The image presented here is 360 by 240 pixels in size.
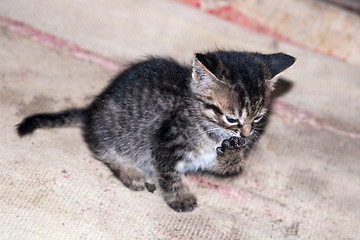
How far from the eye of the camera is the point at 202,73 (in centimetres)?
235

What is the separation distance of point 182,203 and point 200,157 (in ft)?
1.06

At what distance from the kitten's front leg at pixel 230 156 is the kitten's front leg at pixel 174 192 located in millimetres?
244

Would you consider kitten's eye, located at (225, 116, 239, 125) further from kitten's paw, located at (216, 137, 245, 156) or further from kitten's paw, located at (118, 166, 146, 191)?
kitten's paw, located at (118, 166, 146, 191)

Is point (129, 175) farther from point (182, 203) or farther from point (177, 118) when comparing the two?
point (177, 118)

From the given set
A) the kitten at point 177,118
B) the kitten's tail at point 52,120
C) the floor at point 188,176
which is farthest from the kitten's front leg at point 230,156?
the kitten's tail at point 52,120

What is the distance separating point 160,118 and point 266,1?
1856mm

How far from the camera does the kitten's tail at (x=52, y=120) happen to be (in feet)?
9.02

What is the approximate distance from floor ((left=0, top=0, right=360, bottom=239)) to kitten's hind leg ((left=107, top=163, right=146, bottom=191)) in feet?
0.14

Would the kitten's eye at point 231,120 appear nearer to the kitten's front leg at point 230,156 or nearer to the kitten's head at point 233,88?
the kitten's head at point 233,88

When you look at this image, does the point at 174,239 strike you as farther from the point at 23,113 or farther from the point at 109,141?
the point at 23,113

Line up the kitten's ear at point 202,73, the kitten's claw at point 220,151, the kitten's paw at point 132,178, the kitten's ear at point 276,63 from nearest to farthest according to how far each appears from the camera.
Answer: the kitten's ear at point 202,73, the kitten's ear at point 276,63, the kitten's claw at point 220,151, the kitten's paw at point 132,178

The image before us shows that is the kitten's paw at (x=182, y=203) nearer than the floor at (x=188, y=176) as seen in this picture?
No

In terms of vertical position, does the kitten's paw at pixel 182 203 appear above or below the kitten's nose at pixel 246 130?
below

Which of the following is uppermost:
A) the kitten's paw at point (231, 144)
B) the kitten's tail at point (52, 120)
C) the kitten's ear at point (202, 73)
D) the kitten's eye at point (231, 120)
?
the kitten's ear at point (202, 73)
